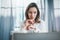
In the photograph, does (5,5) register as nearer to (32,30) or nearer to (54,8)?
(32,30)

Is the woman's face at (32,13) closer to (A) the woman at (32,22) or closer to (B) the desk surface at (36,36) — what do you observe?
(A) the woman at (32,22)

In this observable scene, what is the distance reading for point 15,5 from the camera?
183cm

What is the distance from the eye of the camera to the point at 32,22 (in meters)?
1.84

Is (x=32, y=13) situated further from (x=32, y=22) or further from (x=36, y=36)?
(x=36, y=36)

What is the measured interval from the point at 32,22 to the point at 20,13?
23cm

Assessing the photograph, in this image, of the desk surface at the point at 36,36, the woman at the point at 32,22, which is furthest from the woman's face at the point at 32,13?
the desk surface at the point at 36,36

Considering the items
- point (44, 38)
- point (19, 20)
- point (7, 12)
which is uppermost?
point (7, 12)

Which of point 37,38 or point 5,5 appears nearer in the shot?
point 37,38

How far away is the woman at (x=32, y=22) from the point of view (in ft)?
5.91

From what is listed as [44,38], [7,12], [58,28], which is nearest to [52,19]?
[58,28]

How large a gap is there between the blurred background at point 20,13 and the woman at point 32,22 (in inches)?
2.2

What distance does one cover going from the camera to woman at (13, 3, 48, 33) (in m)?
1.80

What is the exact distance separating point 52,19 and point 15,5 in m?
0.61

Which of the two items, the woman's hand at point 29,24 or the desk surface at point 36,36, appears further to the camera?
the woman's hand at point 29,24
